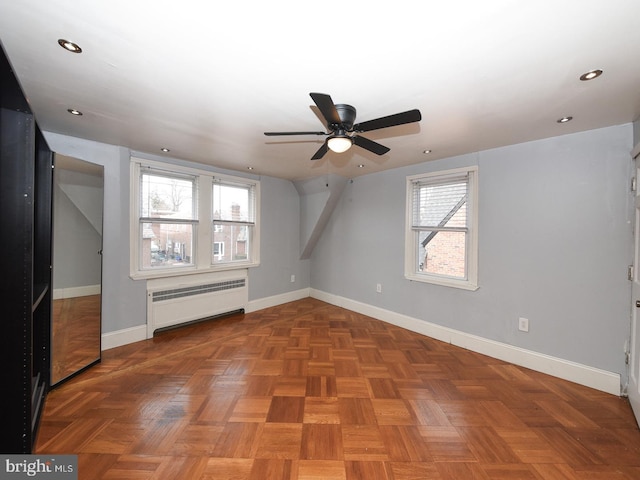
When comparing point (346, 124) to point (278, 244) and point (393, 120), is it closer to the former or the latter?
point (393, 120)

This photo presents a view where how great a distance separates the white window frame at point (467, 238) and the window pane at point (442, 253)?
0.16ft

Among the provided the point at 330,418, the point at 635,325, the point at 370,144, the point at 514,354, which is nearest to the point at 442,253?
Result: the point at 514,354

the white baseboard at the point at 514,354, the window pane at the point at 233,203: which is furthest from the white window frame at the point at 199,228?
the white baseboard at the point at 514,354

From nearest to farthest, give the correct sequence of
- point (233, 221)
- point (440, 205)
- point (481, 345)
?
point (481, 345), point (440, 205), point (233, 221)

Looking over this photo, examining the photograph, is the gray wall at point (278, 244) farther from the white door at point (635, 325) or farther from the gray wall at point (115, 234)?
the white door at point (635, 325)

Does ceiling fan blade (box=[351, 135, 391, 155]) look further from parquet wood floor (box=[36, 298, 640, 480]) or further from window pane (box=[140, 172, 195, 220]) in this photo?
window pane (box=[140, 172, 195, 220])

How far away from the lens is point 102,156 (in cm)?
274

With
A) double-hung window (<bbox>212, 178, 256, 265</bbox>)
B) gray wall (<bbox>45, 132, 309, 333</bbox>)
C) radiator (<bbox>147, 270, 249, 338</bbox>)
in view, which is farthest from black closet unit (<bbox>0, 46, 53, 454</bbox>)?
double-hung window (<bbox>212, 178, 256, 265</bbox>)

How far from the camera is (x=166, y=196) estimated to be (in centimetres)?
329

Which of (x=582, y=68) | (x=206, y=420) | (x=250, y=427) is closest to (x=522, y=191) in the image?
(x=582, y=68)

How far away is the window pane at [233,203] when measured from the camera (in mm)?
3779

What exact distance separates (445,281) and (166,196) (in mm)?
3732

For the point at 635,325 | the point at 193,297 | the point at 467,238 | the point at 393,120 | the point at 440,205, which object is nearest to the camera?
the point at 393,120

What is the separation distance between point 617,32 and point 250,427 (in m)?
2.94
